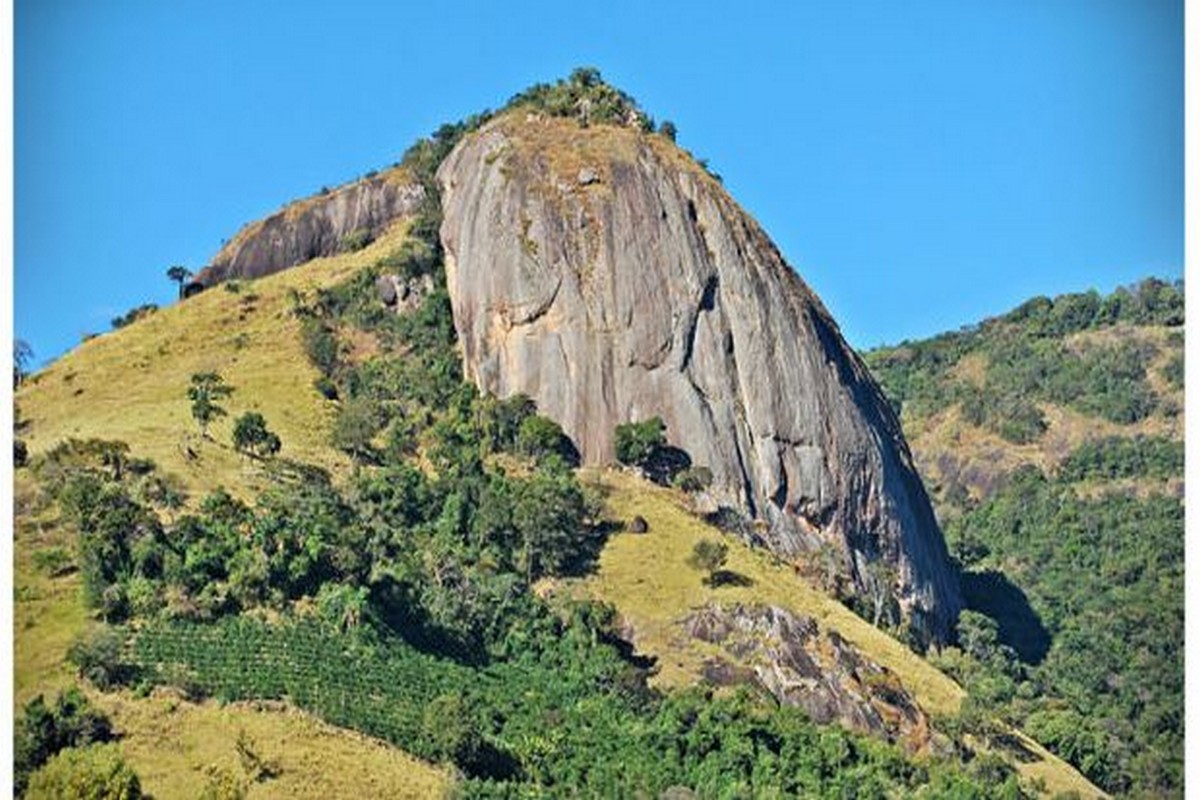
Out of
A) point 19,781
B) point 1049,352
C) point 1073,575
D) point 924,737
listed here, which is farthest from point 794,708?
point 1049,352

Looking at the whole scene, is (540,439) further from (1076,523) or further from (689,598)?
(1076,523)

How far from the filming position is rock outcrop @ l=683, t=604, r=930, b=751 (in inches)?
2739

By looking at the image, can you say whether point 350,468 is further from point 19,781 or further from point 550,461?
point 19,781

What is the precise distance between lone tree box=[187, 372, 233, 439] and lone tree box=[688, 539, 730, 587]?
57.8 ft

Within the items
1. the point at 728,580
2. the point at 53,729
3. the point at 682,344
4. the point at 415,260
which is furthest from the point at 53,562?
the point at 415,260

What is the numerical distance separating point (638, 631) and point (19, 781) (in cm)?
2499

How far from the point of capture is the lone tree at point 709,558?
75.6 metres

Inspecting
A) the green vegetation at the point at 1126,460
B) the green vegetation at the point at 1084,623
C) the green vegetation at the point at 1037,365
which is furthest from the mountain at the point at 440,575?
the green vegetation at the point at 1037,365

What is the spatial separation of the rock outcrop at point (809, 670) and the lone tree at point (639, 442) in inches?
416

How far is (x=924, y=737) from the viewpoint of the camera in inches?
2741

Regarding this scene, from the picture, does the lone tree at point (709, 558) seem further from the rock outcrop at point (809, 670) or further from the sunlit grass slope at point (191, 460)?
the sunlit grass slope at point (191, 460)

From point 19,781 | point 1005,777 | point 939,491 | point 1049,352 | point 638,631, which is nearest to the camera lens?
point 19,781

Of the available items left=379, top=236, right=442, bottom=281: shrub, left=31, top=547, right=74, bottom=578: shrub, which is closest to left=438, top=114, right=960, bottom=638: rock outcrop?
left=379, top=236, right=442, bottom=281: shrub

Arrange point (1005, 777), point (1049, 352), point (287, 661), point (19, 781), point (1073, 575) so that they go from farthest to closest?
1. point (1049, 352)
2. point (1073, 575)
3. point (1005, 777)
4. point (287, 661)
5. point (19, 781)
